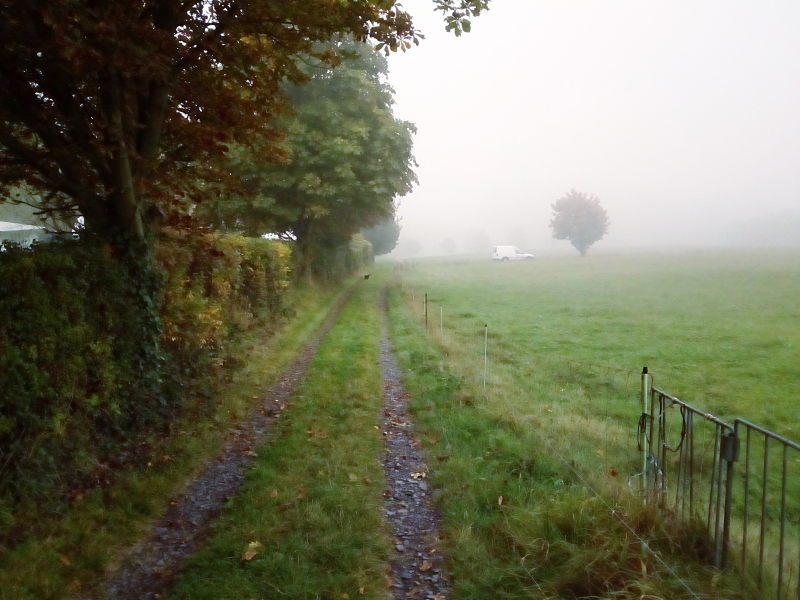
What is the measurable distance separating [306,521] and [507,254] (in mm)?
77527

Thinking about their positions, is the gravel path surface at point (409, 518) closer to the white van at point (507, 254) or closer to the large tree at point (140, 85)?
the large tree at point (140, 85)

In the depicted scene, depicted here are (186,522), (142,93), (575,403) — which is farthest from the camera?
(575,403)

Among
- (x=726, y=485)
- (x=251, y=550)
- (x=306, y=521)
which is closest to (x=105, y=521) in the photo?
(x=251, y=550)

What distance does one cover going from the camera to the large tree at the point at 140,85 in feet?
19.7

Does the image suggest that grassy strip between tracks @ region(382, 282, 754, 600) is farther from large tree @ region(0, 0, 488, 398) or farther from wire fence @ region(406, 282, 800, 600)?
large tree @ region(0, 0, 488, 398)

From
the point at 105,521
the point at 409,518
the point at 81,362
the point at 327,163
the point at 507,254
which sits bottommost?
the point at 409,518

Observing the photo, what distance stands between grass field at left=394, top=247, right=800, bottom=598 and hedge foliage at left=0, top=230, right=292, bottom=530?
12.7ft

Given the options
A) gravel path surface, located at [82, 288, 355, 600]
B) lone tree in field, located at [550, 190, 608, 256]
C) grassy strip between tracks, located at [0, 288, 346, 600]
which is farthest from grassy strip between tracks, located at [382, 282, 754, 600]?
lone tree in field, located at [550, 190, 608, 256]

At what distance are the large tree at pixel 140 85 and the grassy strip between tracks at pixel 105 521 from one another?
9.15 feet

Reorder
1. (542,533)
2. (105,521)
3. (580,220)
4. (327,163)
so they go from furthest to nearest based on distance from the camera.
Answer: (580,220) → (327,163) → (105,521) → (542,533)

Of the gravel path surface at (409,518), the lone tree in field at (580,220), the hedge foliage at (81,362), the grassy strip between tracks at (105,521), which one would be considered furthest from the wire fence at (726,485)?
the lone tree in field at (580,220)

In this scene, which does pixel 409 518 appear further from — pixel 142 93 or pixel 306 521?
pixel 142 93

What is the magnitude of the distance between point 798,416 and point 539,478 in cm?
687

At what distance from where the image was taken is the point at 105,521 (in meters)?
5.34
